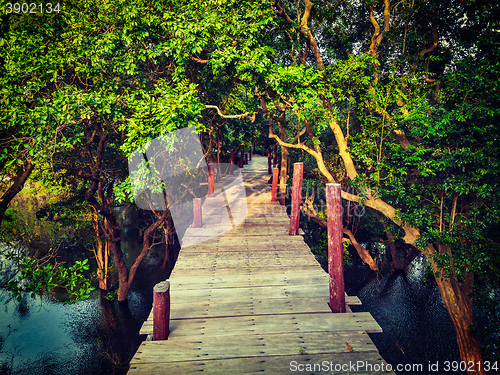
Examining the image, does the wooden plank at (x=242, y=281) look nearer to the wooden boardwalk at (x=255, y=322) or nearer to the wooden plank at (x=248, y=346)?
the wooden boardwalk at (x=255, y=322)

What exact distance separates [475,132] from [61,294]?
791 inches

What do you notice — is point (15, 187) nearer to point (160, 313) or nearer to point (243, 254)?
point (243, 254)

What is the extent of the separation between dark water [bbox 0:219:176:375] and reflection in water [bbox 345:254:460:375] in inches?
429

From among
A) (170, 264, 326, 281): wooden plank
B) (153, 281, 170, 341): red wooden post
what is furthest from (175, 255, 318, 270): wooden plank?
(153, 281, 170, 341): red wooden post

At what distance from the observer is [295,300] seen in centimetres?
503

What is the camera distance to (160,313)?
3.99 meters

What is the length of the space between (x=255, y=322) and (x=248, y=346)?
0.53 meters

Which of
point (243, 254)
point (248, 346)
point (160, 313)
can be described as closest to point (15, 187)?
point (243, 254)

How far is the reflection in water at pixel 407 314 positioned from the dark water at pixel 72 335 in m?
10.9

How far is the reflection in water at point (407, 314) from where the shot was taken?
38.7 ft

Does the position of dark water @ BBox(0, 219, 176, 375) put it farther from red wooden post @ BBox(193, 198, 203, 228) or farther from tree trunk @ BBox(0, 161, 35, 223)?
red wooden post @ BBox(193, 198, 203, 228)

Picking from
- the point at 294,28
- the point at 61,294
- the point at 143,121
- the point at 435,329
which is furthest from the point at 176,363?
the point at 61,294

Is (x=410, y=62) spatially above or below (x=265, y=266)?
above

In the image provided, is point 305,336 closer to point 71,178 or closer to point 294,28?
point 294,28
